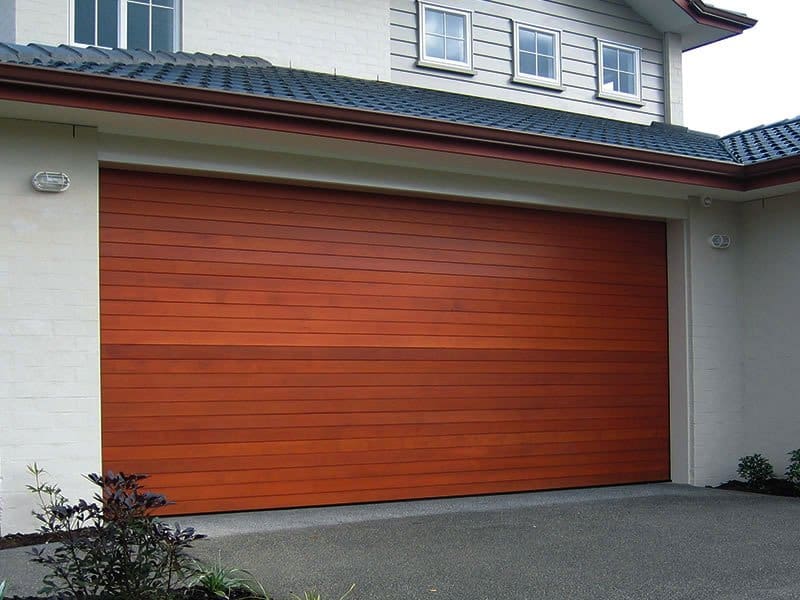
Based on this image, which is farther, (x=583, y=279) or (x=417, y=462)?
(x=583, y=279)

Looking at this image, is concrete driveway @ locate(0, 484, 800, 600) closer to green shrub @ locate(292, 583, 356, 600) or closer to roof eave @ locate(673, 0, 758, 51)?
green shrub @ locate(292, 583, 356, 600)

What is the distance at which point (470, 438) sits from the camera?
381 inches

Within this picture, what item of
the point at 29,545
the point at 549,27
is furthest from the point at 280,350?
the point at 549,27

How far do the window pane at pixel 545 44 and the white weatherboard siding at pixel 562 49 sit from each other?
131mm

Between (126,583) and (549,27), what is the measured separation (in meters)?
10.4

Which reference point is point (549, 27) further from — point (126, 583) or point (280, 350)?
point (126, 583)

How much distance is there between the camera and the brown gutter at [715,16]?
44.6ft

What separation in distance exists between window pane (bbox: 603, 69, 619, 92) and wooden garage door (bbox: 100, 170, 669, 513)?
10.7ft

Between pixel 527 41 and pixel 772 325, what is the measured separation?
4.91 m

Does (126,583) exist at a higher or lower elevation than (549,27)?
lower

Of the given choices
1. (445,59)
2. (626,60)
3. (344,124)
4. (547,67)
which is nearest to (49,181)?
(344,124)

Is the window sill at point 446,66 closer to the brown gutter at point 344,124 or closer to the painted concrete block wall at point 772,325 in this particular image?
the brown gutter at point 344,124

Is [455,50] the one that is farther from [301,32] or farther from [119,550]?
[119,550]

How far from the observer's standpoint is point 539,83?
1284 centimetres
